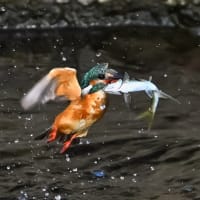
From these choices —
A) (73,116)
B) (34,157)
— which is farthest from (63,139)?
(34,157)

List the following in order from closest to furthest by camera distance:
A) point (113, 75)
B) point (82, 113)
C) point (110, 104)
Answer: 1. point (113, 75)
2. point (82, 113)
3. point (110, 104)

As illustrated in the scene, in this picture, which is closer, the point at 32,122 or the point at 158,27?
the point at 32,122

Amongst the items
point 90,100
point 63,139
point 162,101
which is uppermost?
point 90,100

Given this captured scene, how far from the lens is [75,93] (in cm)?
259

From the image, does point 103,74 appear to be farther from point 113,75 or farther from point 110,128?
point 110,128

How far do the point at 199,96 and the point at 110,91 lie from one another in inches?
82.2

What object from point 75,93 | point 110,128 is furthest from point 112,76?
point 110,128

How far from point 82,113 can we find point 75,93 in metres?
0.08

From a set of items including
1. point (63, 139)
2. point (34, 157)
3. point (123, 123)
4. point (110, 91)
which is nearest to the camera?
point (110, 91)

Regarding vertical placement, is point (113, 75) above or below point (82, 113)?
above

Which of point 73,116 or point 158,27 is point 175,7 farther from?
point 73,116

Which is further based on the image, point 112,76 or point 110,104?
point 110,104

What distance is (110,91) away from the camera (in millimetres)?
2529

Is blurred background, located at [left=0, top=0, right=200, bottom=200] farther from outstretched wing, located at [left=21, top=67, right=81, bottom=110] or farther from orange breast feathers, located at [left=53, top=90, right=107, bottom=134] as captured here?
outstretched wing, located at [left=21, top=67, right=81, bottom=110]
